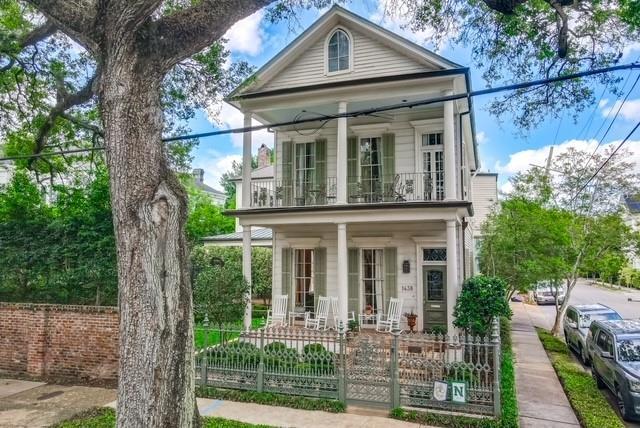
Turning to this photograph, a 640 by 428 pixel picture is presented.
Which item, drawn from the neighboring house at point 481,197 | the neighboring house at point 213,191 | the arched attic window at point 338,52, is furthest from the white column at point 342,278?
the neighboring house at point 213,191

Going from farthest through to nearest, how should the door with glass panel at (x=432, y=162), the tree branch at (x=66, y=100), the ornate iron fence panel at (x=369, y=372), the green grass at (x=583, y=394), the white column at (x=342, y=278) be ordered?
the door with glass panel at (x=432, y=162) < the white column at (x=342, y=278) < the tree branch at (x=66, y=100) < the ornate iron fence panel at (x=369, y=372) < the green grass at (x=583, y=394)

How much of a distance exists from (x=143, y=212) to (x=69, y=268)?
8880 millimetres

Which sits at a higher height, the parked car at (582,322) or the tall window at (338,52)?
the tall window at (338,52)

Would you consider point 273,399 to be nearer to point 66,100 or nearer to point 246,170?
point 246,170

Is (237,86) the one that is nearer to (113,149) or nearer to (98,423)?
(113,149)

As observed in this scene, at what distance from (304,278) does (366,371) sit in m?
6.25

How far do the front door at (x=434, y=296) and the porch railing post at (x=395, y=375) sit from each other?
5.07 m

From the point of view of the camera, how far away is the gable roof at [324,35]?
11312 mm

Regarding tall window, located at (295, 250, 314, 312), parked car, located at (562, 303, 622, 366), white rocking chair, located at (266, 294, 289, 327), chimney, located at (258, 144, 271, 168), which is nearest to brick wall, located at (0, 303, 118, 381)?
white rocking chair, located at (266, 294, 289, 327)


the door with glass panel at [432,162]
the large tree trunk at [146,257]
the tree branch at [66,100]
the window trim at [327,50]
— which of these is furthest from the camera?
the door with glass panel at [432,162]

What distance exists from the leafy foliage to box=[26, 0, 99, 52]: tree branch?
8.75m

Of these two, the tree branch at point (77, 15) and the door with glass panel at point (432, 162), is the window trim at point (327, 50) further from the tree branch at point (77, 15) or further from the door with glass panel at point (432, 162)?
the tree branch at point (77, 15)

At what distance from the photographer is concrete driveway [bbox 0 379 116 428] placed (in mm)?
7074

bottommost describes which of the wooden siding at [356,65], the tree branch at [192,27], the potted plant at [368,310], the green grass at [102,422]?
the green grass at [102,422]
